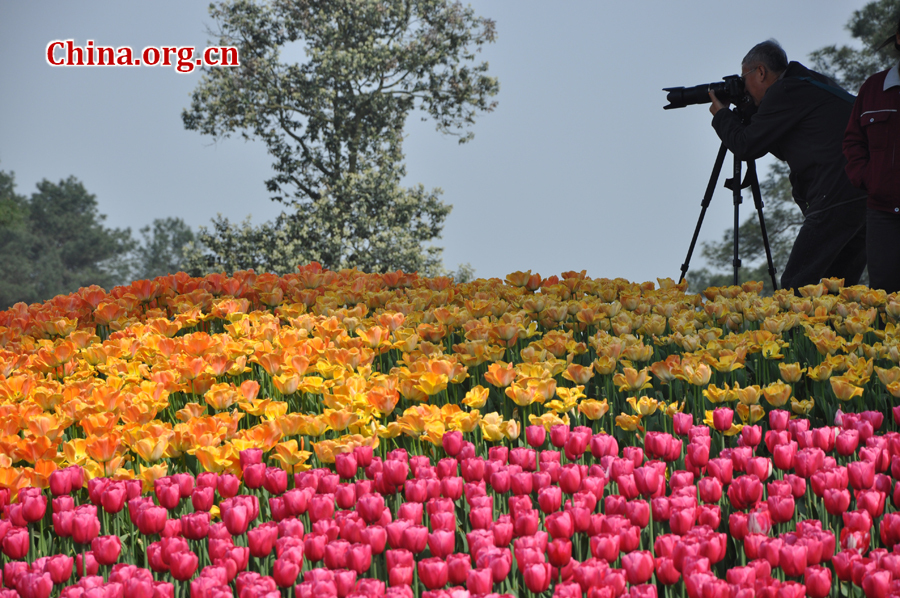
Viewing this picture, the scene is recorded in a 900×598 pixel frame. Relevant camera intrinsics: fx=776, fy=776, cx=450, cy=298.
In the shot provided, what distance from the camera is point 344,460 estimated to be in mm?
2193

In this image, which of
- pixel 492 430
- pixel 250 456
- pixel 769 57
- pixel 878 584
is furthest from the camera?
pixel 769 57

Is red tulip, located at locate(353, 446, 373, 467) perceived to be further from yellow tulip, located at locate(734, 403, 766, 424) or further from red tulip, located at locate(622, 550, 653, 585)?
yellow tulip, located at locate(734, 403, 766, 424)

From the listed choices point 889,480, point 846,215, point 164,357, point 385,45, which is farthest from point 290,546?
point 385,45

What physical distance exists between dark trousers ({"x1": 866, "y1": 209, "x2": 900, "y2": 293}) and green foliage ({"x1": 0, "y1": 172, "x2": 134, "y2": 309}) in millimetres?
38529

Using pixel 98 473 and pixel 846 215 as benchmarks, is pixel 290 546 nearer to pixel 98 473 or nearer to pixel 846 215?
pixel 98 473

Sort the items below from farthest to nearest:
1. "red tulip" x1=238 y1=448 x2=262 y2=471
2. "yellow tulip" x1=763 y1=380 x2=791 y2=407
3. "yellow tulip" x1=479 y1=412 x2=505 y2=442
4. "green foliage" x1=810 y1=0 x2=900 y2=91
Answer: "green foliage" x1=810 y1=0 x2=900 y2=91, "yellow tulip" x1=763 y1=380 x2=791 y2=407, "yellow tulip" x1=479 y1=412 x2=505 y2=442, "red tulip" x1=238 y1=448 x2=262 y2=471

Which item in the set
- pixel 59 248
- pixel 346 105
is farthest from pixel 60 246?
pixel 346 105

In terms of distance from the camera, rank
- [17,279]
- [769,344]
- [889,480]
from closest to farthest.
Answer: [889,480] → [769,344] → [17,279]

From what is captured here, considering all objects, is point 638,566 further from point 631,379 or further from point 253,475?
point 631,379

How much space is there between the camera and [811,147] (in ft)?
18.7

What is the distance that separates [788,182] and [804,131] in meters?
16.4

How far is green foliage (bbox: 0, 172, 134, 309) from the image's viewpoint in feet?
123

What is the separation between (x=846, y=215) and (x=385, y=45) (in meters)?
15.7

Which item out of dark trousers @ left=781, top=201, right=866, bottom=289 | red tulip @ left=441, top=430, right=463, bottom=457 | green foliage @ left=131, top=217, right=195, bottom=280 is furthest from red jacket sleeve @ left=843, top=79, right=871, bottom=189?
green foliage @ left=131, top=217, right=195, bottom=280
